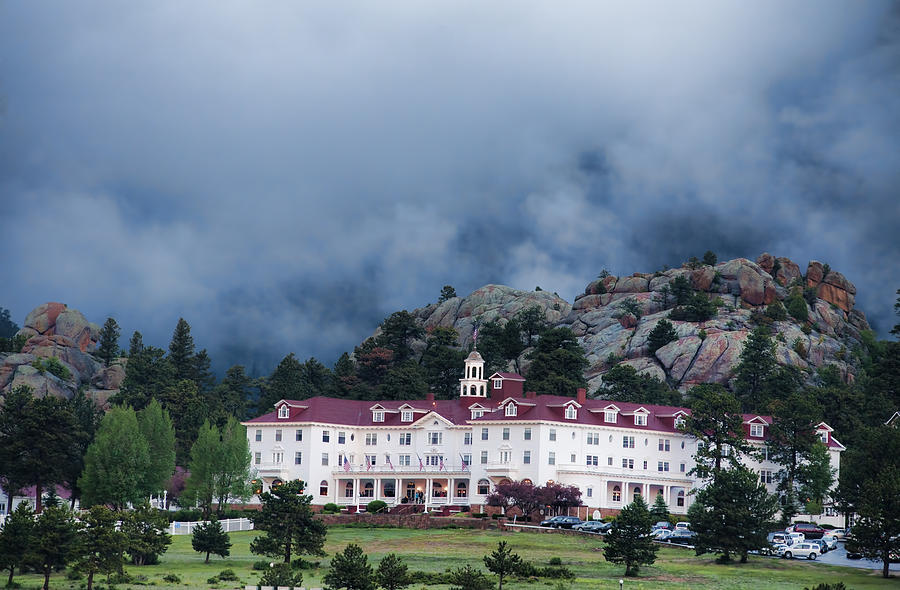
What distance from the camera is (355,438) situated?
145m

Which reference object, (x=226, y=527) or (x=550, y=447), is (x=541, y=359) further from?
(x=226, y=527)

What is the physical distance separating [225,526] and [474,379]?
4226 centimetres

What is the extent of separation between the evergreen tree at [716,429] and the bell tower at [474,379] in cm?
2674

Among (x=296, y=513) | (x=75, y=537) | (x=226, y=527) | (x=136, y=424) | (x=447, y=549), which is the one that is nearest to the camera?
(x=75, y=537)

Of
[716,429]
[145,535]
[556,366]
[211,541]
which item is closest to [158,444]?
[211,541]

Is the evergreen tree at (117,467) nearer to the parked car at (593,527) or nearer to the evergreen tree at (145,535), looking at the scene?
the evergreen tree at (145,535)

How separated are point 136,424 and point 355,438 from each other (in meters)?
29.6

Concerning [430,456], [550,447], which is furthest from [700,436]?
[430,456]

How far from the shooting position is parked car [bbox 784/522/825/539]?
110625 millimetres

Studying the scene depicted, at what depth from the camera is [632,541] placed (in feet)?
288

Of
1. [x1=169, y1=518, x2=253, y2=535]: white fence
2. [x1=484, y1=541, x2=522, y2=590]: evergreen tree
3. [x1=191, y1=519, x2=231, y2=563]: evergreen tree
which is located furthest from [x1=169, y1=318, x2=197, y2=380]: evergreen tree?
[x1=484, y1=541, x2=522, y2=590]: evergreen tree

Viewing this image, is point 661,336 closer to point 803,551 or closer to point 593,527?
point 593,527

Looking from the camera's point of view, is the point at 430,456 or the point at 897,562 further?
the point at 430,456

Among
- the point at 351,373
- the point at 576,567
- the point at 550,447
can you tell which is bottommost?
the point at 576,567
